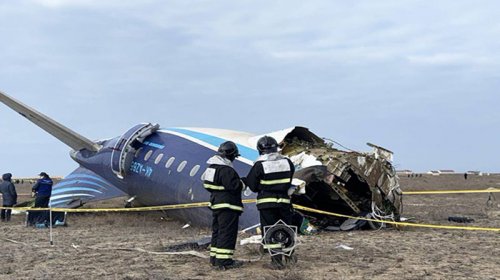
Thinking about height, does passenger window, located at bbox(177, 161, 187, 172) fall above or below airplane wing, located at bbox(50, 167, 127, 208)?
above

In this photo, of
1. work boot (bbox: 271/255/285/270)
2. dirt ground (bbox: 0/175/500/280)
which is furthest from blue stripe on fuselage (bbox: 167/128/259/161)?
work boot (bbox: 271/255/285/270)

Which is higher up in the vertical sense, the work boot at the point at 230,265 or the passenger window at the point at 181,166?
the passenger window at the point at 181,166

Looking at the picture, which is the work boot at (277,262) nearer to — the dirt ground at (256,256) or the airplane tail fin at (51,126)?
the dirt ground at (256,256)

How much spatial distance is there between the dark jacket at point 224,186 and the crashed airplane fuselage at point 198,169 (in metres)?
4.24

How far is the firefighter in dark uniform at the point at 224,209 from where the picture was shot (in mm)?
8781

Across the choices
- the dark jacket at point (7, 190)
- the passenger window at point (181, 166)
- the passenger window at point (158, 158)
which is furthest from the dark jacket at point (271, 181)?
the dark jacket at point (7, 190)

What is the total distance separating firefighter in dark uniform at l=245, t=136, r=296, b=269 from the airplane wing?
12.2 m

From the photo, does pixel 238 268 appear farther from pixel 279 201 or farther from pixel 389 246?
pixel 389 246

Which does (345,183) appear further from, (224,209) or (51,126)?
(51,126)

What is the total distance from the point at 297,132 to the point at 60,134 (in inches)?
401

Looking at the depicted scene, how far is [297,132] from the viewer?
53.0ft

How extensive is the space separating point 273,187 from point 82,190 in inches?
577

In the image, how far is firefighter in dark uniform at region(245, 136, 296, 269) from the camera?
8.90m

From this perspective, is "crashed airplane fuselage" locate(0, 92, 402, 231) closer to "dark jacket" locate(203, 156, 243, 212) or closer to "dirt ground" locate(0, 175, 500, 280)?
"dirt ground" locate(0, 175, 500, 280)
